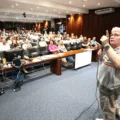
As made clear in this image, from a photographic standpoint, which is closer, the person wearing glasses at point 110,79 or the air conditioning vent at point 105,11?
the person wearing glasses at point 110,79

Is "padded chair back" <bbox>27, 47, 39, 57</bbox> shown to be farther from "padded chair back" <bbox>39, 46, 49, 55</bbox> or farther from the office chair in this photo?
the office chair

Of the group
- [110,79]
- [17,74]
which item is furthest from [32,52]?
[110,79]

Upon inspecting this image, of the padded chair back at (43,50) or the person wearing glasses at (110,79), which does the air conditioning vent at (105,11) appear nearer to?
the padded chair back at (43,50)

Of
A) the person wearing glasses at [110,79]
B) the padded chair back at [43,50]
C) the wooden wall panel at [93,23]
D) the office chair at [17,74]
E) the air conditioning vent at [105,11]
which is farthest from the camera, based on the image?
the wooden wall panel at [93,23]

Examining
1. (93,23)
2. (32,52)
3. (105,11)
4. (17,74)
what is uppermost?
(105,11)

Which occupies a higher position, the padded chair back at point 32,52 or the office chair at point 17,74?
the padded chair back at point 32,52

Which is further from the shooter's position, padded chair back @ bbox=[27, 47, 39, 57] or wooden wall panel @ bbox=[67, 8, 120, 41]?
wooden wall panel @ bbox=[67, 8, 120, 41]

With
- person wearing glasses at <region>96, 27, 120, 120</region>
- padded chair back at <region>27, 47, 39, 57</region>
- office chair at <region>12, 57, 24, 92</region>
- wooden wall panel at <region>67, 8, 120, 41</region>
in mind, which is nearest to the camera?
person wearing glasses at <region>96, 27, 120, 120</region>

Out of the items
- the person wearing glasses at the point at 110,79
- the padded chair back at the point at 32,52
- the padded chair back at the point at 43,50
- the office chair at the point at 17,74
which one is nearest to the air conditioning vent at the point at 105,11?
the padded chair back at the point at 43,50

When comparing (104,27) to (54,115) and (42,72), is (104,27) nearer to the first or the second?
(42,72)

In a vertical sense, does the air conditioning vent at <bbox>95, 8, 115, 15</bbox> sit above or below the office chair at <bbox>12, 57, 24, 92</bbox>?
above

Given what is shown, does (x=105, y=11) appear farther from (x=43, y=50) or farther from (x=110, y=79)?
(x=110, y=79)

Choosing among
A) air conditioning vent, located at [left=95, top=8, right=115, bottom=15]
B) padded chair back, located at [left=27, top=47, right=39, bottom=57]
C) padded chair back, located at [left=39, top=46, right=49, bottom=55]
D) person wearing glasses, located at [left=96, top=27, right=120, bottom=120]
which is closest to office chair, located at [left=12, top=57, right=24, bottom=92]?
padded chair back, located at [left=27, top=47, right=39, bottom=57]

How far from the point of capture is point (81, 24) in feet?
40.2
